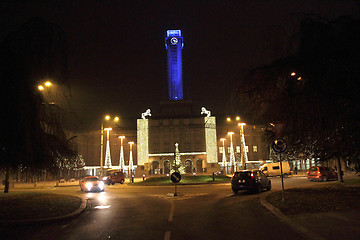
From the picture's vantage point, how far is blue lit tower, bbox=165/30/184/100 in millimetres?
100250

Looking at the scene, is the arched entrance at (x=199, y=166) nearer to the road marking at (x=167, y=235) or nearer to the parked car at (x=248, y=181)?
the parked car at (x=248, y=181)

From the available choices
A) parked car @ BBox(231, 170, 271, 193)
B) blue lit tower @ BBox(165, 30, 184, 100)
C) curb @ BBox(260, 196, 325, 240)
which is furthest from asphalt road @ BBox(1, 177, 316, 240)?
blue lit tower @ BBox(165, 30, 184, 100)

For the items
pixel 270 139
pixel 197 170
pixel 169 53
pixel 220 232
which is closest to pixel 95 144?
pixel 197 170

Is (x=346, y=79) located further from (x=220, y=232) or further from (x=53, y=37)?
(x=53, y=37)

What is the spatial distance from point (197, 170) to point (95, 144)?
2825cm

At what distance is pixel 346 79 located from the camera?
33.6ft

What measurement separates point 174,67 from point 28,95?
9456 centimetres

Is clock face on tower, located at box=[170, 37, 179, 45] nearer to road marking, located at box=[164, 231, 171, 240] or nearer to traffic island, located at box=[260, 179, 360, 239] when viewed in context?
traffic island, located at box=[260, 179, 360, 239]

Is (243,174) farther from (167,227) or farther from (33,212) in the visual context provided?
(33,212)

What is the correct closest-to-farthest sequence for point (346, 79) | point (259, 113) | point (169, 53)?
point (346, 79) < point (259, 113) < point (169, 53)

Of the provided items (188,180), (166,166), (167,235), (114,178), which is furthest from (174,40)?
(167,235)

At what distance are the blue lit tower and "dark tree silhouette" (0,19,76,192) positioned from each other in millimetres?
88914

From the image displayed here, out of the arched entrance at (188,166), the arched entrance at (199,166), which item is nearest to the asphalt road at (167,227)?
the arched entrance at (199,166)

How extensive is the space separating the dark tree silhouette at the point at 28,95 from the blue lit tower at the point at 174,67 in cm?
8891
